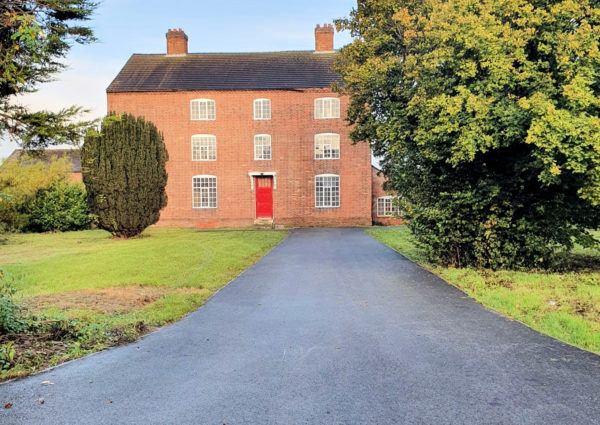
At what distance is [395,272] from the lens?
42.0 ft

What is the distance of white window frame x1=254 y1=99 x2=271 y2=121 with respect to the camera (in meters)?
34.6

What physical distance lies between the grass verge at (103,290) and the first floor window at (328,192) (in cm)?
1386

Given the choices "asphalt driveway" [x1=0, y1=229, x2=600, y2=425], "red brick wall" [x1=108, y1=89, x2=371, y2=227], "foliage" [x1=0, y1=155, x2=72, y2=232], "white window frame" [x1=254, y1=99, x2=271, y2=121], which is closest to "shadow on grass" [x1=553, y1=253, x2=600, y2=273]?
"asphalt driveway" [x1=0, y1=229, x2=600, y2=425]

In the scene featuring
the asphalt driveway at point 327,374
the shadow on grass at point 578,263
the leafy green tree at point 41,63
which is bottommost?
the shadow on grass at point 578,263

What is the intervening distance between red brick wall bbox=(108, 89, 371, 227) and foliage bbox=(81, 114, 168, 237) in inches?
409

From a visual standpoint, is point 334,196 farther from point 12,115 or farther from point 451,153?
point 12,115

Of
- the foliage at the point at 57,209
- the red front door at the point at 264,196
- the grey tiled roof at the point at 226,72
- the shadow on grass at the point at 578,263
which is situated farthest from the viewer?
the grey tiled roof at the point at 226,72

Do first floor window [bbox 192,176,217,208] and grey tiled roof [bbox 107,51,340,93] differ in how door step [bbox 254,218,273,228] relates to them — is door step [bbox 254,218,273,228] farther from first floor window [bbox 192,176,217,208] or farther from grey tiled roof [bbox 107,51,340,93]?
grey tiled roof [bbox 107,51,340,93]

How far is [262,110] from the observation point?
114 feet

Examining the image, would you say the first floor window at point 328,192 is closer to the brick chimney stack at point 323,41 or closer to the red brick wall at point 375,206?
the red brick wall at point 375,206

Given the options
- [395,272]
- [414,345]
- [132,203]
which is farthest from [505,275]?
[132,203]

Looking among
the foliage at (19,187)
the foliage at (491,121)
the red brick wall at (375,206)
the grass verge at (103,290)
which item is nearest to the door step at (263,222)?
the red brick wall at (375,206)

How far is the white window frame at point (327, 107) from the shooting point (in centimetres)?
3438

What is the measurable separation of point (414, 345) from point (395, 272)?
259 inches
